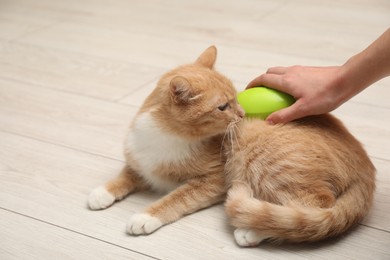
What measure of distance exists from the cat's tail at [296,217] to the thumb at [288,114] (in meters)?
0.23

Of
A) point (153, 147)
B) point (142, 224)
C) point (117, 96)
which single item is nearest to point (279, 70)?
point (153, 147)

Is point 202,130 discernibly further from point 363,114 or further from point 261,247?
point 363,114

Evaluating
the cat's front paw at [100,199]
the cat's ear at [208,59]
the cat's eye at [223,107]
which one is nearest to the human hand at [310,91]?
the cat's eye at [223,107]

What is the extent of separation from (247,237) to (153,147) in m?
0.38

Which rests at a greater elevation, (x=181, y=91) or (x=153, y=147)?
(x=181, y=91)

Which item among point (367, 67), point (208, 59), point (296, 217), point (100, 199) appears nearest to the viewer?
point (296, 217)

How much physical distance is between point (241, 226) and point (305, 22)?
1.88 metres

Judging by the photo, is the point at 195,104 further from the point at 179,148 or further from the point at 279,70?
the point at 279,70

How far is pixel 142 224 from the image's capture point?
1263 mm

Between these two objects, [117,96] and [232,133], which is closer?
[232,133]

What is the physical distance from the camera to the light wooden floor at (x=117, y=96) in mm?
1246

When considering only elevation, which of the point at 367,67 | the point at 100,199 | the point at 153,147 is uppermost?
the point at 367,67

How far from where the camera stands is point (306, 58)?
2.32 m

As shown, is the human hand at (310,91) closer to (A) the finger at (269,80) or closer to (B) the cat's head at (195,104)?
(A) the finger at (269,80)
